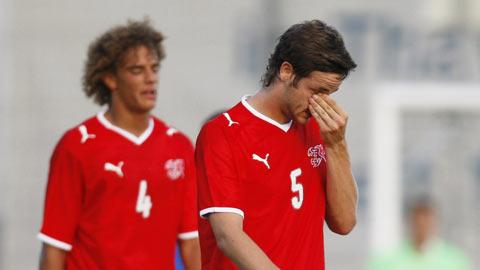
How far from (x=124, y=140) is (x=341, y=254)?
5.46 m

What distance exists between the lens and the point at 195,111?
11758mm

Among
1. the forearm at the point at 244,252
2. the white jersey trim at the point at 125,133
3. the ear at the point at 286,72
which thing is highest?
the ear at the point at 286,72

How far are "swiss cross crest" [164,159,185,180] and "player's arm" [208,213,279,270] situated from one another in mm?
1602

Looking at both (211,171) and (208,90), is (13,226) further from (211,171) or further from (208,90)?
(211,171)

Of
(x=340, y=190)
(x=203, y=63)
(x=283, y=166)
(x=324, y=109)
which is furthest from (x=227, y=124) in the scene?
(x=203, y=63)

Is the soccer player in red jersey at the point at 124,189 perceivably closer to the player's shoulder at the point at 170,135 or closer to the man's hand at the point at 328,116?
the player's shoulder at the point at 170,135

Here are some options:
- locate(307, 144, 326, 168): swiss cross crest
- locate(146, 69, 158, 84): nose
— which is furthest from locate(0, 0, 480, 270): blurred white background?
locate(307, 144, 326, 168): swiss cross crest

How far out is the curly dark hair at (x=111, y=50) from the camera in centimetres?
712

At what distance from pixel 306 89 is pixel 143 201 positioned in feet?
5.48

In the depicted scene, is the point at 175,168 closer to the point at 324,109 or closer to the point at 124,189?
the point at 124,189

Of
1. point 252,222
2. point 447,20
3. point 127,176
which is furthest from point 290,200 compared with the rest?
point 447,20

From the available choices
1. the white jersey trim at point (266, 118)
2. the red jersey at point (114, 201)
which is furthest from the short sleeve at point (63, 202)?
the white jersey trim at point (266, 118)

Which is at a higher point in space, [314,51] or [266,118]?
[314,51]

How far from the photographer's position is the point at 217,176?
5.25m
